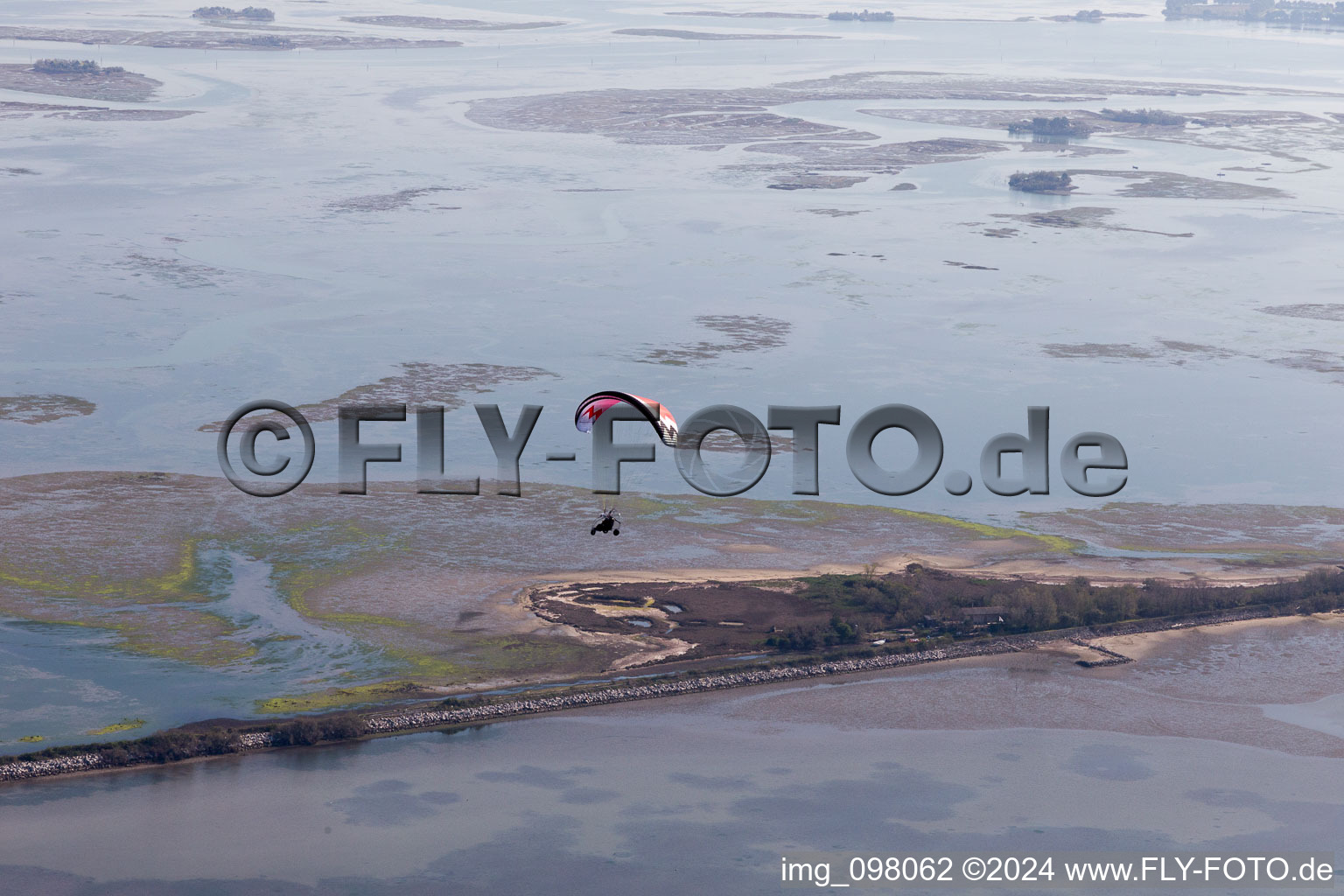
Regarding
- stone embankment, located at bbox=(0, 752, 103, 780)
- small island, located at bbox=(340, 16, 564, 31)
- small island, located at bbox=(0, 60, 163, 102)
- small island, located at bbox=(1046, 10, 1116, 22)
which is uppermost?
small island, located at bbox=(1046, 10, 1116, 22)

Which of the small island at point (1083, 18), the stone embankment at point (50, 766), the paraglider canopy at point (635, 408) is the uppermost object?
the small island at point (1083, 18)

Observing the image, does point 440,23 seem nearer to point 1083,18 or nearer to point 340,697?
point 1083,18

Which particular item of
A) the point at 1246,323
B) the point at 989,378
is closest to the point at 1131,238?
the point at 1246,323

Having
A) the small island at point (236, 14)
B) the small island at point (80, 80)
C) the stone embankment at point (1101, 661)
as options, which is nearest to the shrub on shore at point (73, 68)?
the small island at point (80, 80)

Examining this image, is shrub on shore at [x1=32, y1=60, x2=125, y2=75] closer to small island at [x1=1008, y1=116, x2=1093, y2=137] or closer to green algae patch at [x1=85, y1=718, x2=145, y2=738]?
small island at [x1=1008, y1=116, x2=1093, y2=137]

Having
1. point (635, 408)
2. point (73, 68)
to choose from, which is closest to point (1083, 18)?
point (73, 68)

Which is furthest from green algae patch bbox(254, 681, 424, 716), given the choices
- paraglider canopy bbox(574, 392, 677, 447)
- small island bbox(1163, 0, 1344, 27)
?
small island bbox(1163, 0, 1344, 27)

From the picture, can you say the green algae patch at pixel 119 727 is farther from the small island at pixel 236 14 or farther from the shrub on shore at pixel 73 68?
the small island at pixel 236 14
